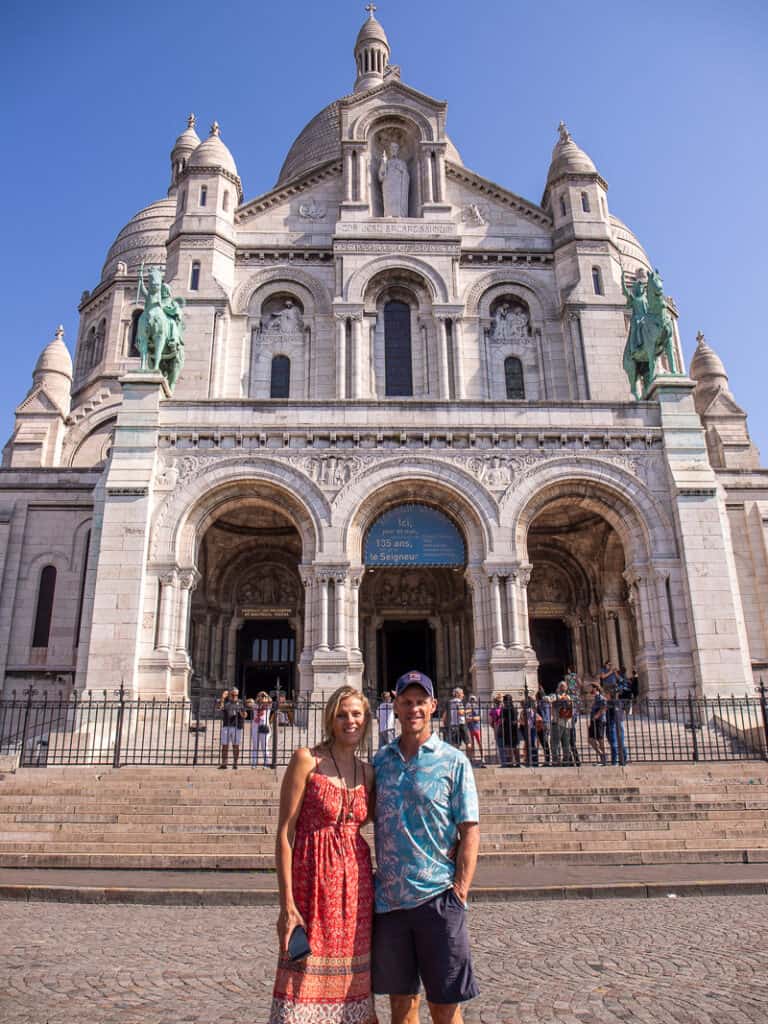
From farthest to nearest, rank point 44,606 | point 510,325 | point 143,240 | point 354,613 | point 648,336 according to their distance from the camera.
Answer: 1. point 143,240
2. point 510,325
3. point 44,606
4. point 648,336
5. point 354,613

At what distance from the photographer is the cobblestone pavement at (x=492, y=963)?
510cm

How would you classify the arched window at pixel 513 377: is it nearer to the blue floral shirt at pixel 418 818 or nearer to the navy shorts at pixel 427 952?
the blue floral shirt at pixel 418 818

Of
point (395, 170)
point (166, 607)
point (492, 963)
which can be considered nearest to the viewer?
point (492, 963)

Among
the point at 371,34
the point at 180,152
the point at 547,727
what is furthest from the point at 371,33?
the point at 547,727

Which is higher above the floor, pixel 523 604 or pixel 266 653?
pixel 523 604

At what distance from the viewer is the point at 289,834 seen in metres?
3.80

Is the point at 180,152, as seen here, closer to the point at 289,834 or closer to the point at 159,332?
the point at 159,332

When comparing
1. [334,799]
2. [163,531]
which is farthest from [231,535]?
[334,799]

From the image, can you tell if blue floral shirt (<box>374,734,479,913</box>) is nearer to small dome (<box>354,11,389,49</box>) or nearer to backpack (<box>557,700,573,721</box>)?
backpack (<box>557,700,573,721</box>)

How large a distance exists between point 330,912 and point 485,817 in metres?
9.38

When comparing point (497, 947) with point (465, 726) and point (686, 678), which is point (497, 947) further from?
point (686, 678)

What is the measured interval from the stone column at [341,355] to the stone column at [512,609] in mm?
9726

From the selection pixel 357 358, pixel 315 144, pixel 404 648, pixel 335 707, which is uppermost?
pixel 315 144

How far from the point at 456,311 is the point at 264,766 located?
18.7 metres
